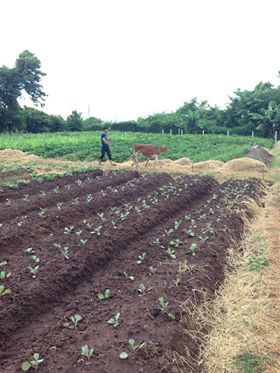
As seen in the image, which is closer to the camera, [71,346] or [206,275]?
[71,346]

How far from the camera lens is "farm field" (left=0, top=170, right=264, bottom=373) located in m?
4.00

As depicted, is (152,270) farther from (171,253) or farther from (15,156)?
(15,156)

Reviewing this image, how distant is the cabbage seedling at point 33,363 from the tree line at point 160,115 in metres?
34.8

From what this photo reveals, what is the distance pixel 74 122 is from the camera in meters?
44.7

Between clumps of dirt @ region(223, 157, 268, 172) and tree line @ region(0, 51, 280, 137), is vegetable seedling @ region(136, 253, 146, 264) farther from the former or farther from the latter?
tree line @ region(0, 51, 280, 137)

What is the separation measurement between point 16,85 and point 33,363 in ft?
137

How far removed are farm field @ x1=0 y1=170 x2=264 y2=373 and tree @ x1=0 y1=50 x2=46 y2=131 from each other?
31.6 m

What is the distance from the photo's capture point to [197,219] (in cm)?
884

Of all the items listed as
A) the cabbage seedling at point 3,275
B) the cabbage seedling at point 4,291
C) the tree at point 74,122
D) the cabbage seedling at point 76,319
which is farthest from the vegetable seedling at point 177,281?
the tree at point 74,122

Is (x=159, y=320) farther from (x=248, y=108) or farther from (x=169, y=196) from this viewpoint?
(x=248, y=108)

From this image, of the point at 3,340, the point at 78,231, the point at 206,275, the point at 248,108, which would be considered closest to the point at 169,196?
the point at 78,231

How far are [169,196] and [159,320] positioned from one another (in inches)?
253

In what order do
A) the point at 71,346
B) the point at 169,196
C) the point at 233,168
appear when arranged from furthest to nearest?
1. the point at 233,168
2. the point at 169,196
3. the point at 71,346

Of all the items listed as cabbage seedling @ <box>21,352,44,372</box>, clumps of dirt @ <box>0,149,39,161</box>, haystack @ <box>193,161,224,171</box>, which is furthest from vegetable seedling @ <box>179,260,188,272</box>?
clumps of dirt @ <box>0,149,39,161</box>
